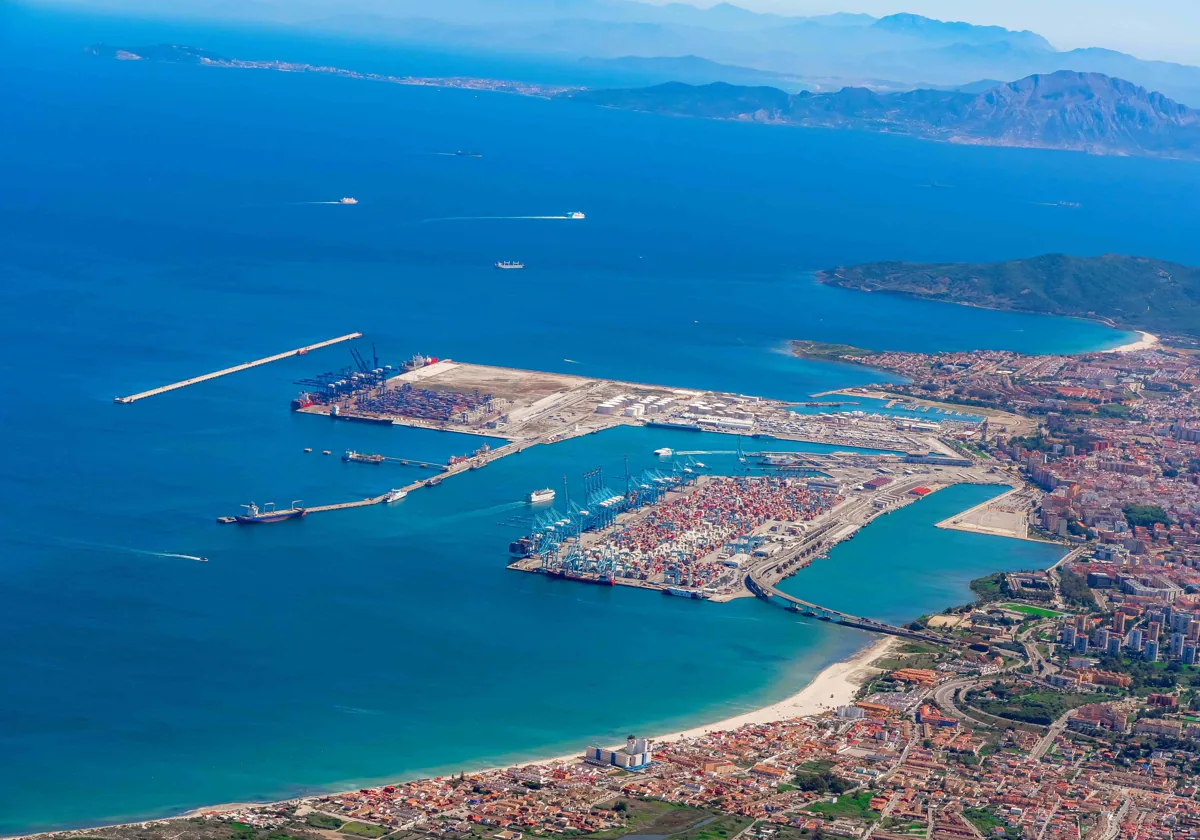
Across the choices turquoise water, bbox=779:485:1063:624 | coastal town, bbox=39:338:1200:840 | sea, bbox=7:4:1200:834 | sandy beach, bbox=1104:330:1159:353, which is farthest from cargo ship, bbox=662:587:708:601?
sandy beach, bbox=1104:330:1159:353

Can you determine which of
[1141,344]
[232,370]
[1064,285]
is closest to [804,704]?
[232,370]

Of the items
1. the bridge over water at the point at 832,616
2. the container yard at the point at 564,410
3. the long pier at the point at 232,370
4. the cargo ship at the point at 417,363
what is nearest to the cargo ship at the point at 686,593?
the bridge over water at the point at 832,616

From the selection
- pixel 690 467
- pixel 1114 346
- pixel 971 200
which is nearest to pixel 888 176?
pixel 971 200

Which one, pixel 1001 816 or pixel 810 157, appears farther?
pixel 810 157

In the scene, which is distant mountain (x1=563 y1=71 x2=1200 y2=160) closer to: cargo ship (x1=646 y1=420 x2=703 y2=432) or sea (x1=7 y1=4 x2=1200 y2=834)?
sea (x1=7 y1=4 x2=1200 y2=834)

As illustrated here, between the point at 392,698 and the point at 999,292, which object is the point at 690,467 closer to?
the point at 392,698

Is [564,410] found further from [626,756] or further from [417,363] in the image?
[626,756]
